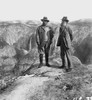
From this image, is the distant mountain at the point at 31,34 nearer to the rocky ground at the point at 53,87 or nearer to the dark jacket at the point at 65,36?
the dark jacket at the point at 65,36

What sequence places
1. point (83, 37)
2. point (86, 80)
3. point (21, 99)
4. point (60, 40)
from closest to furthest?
point (21, 99), point (86, 80), point (60, 40), point (83, 37)

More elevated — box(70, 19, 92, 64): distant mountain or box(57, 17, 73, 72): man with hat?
box(57, 17, 73, 72): man with hat

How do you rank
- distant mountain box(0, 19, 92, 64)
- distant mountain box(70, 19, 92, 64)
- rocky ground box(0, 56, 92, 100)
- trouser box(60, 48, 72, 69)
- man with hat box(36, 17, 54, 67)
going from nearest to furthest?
rocky ground box(0, 56, 92, 100) → trouser box(60, 48, 72, 69) → man with hat box(36, 17, 54, 67) → distant mountain box(70, 19, 92, 64) → distant mountain box(0, 19, 92, 64)

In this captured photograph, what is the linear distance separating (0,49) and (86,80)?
36225 millimetres

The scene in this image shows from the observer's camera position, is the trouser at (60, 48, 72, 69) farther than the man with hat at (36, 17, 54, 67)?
No

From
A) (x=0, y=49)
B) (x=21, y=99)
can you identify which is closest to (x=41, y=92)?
(x=21, y=99)

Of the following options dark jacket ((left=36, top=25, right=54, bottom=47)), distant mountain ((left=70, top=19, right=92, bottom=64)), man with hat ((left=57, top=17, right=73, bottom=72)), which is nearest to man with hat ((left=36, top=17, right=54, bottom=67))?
dark jacket ((left=36, top=25, right=54, bottom=47))

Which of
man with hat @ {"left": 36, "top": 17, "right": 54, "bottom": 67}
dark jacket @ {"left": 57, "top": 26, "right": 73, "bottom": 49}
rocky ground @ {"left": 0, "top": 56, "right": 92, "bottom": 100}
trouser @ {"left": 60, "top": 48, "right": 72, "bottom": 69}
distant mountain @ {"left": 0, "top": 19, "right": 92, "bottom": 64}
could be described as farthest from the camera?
distant mountain @ {"left": 0, "top": 19, "right": 92, "bottom": 64}

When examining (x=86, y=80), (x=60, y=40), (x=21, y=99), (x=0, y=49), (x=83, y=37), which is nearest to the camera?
(x=21, y=99)

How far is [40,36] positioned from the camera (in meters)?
13.9

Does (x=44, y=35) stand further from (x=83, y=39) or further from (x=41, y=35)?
(x=83, y=39)

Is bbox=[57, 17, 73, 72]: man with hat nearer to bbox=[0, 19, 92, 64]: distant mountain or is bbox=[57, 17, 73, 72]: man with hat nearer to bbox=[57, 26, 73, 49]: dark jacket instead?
bbox=[57, 26, 73, 49]: dark jacket

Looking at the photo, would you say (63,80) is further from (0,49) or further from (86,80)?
(0,49)

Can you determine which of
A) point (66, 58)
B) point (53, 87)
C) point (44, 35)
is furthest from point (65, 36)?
point (53, 87)
